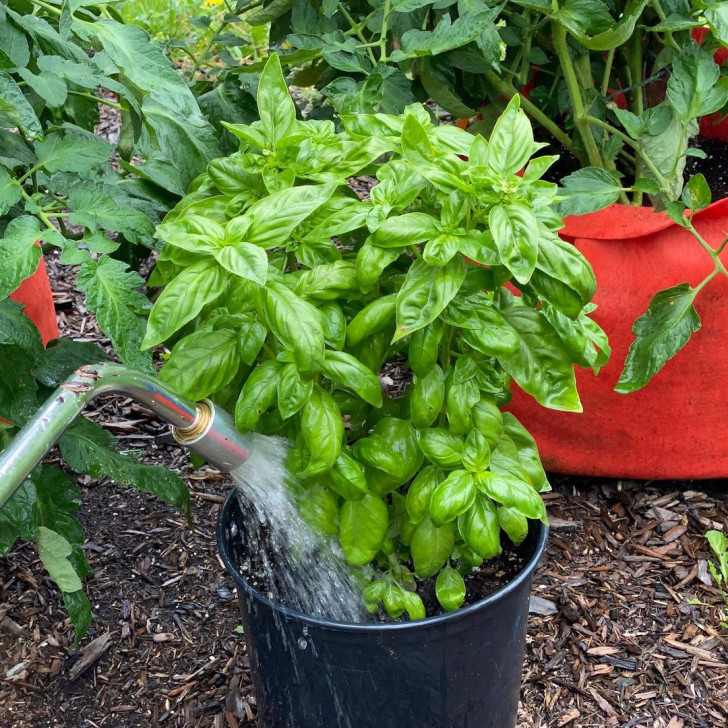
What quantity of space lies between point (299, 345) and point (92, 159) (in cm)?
44

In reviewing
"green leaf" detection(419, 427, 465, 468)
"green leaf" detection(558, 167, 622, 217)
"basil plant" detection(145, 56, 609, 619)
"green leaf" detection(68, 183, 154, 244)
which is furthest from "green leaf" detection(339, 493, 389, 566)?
"green leaf" detection(558, 167, 622, 217)

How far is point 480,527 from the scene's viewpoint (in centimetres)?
120

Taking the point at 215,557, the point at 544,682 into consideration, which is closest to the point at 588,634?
the point at 544,682

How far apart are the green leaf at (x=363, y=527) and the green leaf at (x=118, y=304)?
32 cm

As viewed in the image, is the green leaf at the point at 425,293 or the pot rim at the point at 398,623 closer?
the green leaf at the point at 425,293

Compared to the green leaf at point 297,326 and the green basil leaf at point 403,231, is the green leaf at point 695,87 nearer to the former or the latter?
the green basil leaf at point 403,231

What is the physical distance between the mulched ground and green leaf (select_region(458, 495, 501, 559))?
0.68 meters

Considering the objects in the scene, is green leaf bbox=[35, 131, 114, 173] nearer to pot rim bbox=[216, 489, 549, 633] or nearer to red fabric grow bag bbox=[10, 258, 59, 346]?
pot rim bbox=[216, 489, 549, 633]

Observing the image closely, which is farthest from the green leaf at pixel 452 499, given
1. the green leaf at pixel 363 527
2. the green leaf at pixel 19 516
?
the green leaf at pixel 19 516

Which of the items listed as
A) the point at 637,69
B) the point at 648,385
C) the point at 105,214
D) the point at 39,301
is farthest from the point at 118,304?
the point at 637,69

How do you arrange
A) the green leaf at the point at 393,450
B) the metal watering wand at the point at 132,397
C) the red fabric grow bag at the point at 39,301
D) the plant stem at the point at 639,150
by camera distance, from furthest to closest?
the red fabric grow bag at the point at 39,301, the plant stem at the point at 639,150, the green leaf at the point at 393,450, the metal watering wand at the point at 132,397

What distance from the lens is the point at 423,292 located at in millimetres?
1104

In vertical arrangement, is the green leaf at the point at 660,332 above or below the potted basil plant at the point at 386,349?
below

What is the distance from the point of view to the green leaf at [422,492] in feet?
4.06
